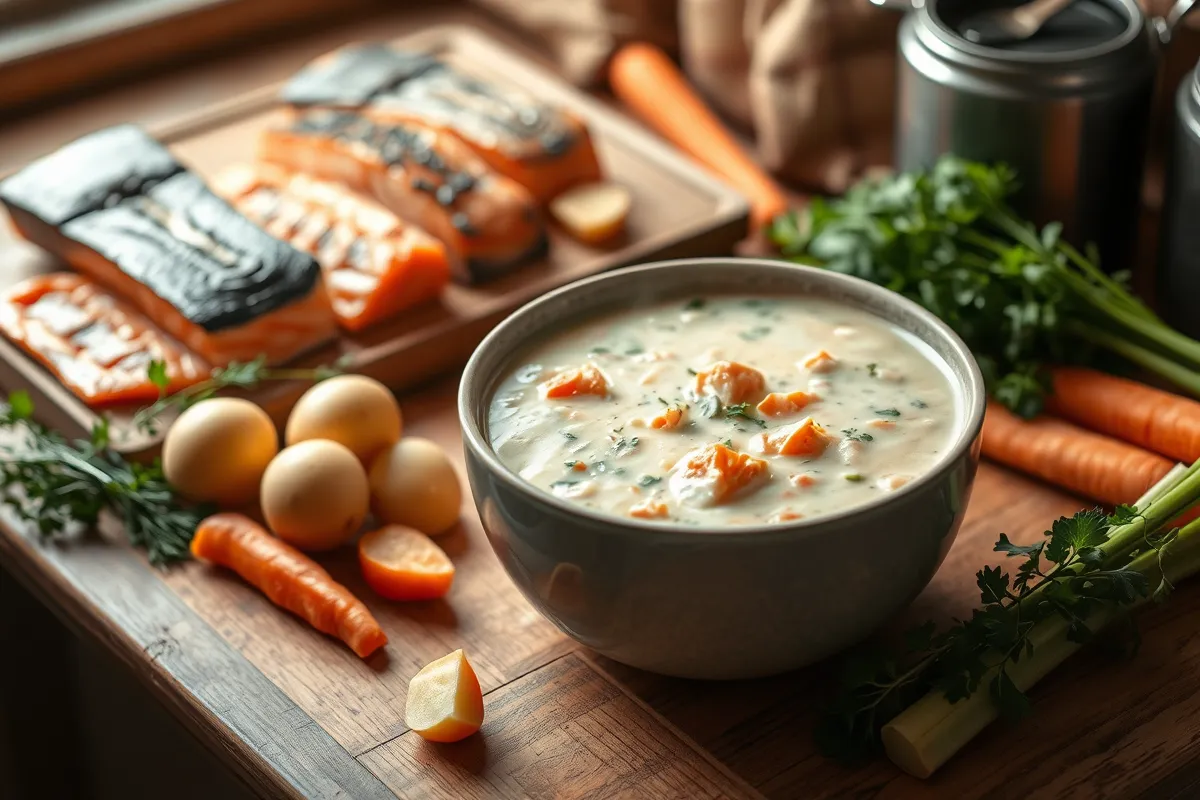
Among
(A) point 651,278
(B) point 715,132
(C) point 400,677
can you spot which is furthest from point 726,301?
(B) point 715,132

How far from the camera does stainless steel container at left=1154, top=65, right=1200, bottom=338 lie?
180 cm

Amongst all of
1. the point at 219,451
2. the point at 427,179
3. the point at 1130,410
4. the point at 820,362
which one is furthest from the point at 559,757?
the point at 427,179

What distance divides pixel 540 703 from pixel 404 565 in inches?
11.0

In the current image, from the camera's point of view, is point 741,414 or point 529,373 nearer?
point 741,414

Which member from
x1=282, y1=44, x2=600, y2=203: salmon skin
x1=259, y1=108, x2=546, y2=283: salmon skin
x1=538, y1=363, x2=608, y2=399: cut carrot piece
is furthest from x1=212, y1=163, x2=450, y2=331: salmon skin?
x1=538, y1=363, x2=608, y2=399: cut carrot piece

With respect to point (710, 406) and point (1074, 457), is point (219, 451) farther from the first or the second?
point (1074, 457)

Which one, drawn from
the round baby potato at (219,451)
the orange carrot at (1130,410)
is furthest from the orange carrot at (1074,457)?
the round baby potato at (219,451)

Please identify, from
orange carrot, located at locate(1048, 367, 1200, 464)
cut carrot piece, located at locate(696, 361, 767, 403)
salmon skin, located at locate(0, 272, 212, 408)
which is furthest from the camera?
salmon skin, located at locate(0, 272, 212, 408)

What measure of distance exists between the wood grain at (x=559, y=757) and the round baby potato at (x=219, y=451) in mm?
499

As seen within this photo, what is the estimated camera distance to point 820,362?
1561mm

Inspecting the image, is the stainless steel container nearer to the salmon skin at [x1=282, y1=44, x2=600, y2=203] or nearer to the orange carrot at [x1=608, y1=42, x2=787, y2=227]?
the orange carrot at [x1=608, y1=42, x2=787, y2=227]

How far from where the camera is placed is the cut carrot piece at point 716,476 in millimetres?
1360

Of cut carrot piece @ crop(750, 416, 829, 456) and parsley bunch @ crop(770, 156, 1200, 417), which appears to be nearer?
cut carrot piece @ crop(750, 416, 829, 456)

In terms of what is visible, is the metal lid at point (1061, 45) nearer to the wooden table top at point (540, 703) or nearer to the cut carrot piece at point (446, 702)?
the wooden table top at point (540, 703)
